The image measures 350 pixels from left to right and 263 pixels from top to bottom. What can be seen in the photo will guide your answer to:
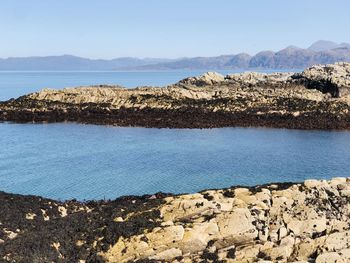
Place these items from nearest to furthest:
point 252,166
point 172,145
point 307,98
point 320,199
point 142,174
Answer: point 320,199
point 142,174
point 252,166
point 172,145
point 307,98

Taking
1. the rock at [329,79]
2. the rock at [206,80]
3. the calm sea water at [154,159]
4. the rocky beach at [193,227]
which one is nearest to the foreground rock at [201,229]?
the rocky beach at [193,227]

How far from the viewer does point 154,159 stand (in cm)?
5378

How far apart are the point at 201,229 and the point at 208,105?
70819 mm

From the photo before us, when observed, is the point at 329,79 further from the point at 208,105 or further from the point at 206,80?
the point at 206,80

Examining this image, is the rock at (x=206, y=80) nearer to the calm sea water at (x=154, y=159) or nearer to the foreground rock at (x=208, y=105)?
the foreground rock at (x=208, y=105)

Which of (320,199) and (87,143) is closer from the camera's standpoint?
(320,199)

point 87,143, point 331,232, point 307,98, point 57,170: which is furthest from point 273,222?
point 307,98

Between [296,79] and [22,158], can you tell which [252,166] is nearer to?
[22,158]

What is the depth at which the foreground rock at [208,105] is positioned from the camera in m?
83.2

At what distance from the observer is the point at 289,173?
46.9 m

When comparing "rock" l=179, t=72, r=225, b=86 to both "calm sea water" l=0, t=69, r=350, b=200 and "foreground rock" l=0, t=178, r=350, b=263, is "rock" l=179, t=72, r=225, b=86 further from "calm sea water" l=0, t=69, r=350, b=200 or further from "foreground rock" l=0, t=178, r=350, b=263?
"foreground rock" l=0, t=178, r=350, b=263

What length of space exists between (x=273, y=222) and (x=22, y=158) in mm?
37330

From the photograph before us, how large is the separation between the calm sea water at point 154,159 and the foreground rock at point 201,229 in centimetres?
1189

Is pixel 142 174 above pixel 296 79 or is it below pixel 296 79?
below
